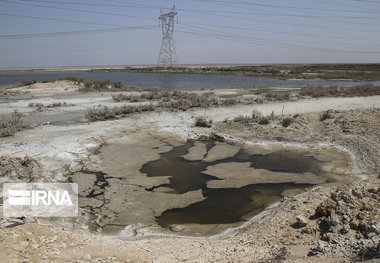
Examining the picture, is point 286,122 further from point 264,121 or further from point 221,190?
point 221,190

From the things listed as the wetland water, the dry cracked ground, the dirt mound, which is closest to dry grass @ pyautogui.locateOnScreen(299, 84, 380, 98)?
the dry cracked ground

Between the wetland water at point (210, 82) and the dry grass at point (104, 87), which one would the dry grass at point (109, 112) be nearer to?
the dry grass at point (104, 87)

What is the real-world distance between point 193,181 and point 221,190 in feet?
2.99

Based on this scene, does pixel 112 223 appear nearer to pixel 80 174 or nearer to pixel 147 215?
pixel 147 215

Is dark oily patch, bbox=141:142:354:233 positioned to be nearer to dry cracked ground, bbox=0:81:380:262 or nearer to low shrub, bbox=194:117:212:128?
dry cracked ground, bbox=0:81:380:262

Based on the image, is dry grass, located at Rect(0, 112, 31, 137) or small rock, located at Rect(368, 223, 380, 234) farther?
dry grass, located at Rect(0, 112, 31, 137)

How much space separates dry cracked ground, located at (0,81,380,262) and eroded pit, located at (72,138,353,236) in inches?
1.7

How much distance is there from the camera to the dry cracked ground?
174 inches

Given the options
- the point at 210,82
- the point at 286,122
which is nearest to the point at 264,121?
the point at 286,122

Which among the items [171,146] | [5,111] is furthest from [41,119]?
[171,146]

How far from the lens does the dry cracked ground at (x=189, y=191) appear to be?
14.5 feet

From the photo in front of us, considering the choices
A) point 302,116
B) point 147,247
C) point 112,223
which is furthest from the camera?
point 302,116

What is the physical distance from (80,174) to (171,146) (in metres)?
3.76

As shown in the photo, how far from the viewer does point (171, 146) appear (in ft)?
36.2
